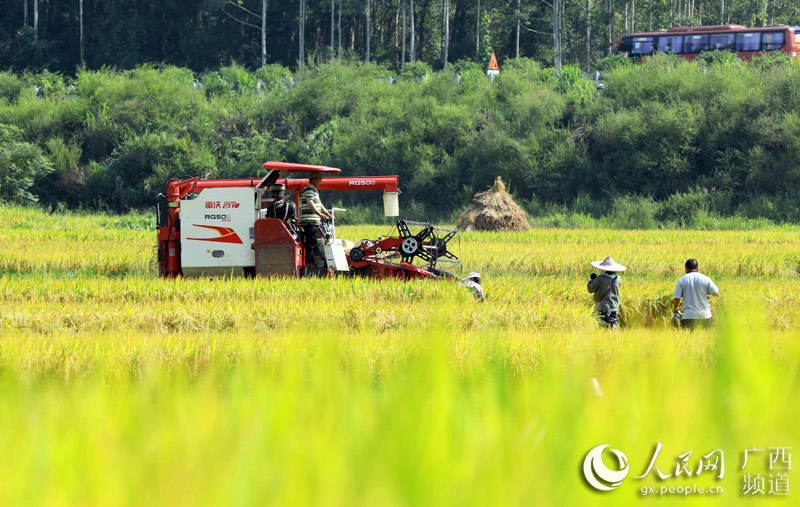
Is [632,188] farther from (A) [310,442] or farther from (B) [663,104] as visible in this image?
(A) [310,442]

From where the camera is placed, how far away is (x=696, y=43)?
49719 millimetres

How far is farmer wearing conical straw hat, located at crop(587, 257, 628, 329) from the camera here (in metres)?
11.5

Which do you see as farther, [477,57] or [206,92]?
[477,57]

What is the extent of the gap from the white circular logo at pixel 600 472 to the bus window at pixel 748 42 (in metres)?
52.4

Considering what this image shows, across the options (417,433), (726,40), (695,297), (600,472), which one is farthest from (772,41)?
(417,433)

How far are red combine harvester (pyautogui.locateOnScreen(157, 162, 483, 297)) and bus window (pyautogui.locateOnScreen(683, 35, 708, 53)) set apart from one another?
1565 inches

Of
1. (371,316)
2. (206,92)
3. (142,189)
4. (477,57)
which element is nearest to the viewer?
(371,316)

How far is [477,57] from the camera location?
198 feet

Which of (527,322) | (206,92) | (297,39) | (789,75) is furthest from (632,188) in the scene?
(297,39)

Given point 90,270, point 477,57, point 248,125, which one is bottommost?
point 90,270

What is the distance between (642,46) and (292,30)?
91.3 feet

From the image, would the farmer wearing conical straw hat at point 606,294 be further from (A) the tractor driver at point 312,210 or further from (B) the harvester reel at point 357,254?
(A) the tractor driver at point 312,210

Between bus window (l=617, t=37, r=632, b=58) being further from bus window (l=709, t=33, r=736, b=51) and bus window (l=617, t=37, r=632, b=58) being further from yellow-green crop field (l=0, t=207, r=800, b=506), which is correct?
yellow-green crop field (l=0, t=207, r=800, b=506)

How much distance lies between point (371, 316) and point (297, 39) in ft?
195
